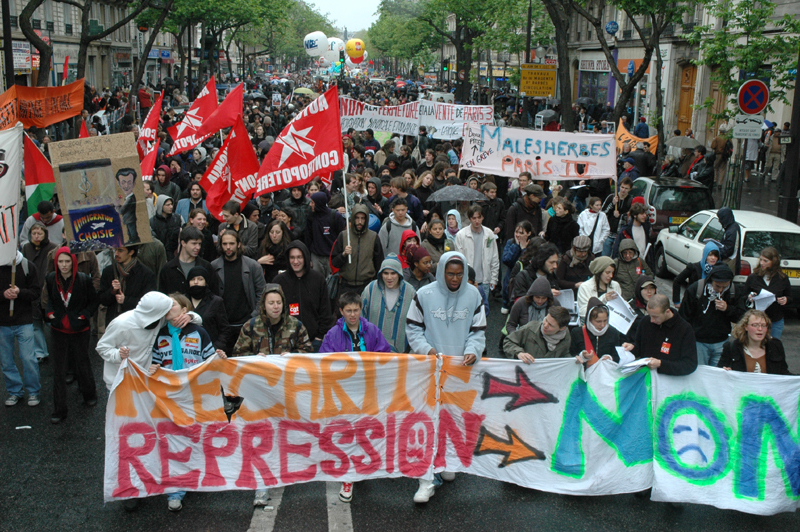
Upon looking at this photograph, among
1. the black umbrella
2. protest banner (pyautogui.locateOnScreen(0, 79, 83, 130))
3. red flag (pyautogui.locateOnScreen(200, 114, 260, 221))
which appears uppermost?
protest banner (pyautogui.locateOnScreen(0, 79, 83, 130))

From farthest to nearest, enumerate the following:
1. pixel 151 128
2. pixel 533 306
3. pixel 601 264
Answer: pixel 151 128 → pixel 601 264 → pixel 533 306

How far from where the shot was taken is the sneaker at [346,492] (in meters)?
5.59

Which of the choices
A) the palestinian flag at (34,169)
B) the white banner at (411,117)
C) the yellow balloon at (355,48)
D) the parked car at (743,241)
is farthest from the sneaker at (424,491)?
the yellow balloon at (355,48)

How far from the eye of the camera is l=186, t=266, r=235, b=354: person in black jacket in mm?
6551

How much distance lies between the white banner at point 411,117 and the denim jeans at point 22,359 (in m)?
9.26

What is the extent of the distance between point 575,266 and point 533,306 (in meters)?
1.27

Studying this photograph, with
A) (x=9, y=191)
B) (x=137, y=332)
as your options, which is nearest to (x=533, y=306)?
(x=137, y=332)

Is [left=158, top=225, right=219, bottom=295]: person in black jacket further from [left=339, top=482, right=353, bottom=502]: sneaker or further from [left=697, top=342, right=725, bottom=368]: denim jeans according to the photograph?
[left=697, top=342, right=725, bottom=368]: denim jeans

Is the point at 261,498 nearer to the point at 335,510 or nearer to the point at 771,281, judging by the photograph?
the point at 335,510

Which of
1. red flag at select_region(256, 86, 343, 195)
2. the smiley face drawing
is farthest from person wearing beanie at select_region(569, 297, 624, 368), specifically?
red flag at select_region(256, 86, 343, 195)

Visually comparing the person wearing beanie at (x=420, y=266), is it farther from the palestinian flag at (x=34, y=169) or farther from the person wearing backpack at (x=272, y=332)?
the palestinian flag at (x=34, y=169)

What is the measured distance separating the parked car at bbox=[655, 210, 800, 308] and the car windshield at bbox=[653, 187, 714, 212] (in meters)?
0.84

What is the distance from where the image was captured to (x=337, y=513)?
214 inches

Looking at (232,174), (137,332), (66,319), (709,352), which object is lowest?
(709,352)
